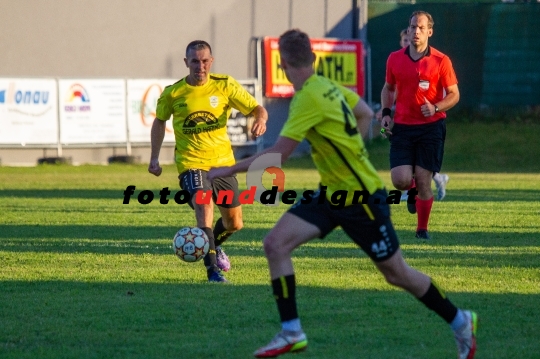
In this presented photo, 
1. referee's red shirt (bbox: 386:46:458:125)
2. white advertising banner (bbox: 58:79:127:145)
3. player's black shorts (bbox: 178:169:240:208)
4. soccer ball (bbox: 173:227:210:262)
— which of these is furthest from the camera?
white advertising banner (bbox: 58:79:127:145)

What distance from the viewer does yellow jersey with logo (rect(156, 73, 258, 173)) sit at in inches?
A: 355

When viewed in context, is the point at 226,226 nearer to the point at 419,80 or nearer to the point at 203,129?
the point at 203,129

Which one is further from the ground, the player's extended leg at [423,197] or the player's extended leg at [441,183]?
the player's extended leg at [423,197]

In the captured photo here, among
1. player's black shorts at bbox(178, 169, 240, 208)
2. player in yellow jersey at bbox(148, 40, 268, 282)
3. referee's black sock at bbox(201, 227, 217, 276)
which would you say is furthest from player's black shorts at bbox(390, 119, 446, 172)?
referee's black sock at bbox(201, 227, 217, 276)

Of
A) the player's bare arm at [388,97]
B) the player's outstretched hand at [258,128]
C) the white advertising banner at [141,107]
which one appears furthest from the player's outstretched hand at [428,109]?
the white advertising banner at [141,107]

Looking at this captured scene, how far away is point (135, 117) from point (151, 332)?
21044 millimetres

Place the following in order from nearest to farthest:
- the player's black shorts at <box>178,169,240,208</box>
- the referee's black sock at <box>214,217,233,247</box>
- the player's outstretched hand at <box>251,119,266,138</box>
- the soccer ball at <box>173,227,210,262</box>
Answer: the player's outstretched hand at <box>251,119,266,138</box>
the soccer ball at <box>173,227,210,262</box>
the player's black shorts at <box>178,169,240,208</box>
the referee's black sock at <box>214,217,233,247</box>

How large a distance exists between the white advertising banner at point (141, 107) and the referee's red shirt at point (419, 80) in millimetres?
16286

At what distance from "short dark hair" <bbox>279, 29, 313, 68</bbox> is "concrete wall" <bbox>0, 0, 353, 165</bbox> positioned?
21.1 m

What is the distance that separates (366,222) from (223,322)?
1579mm

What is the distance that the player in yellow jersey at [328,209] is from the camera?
5809 millimetres

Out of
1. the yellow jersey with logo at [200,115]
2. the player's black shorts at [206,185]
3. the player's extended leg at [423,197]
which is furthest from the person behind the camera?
the player's extended leg at [423,197]

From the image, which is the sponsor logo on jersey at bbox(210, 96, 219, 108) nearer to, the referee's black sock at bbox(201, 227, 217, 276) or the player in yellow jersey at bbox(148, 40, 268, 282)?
the player in yellow jersey at bbox(148, 40, 268, 282)

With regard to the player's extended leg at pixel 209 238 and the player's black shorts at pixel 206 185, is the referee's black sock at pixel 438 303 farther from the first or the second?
the player's black shorts at pixel 206 185
